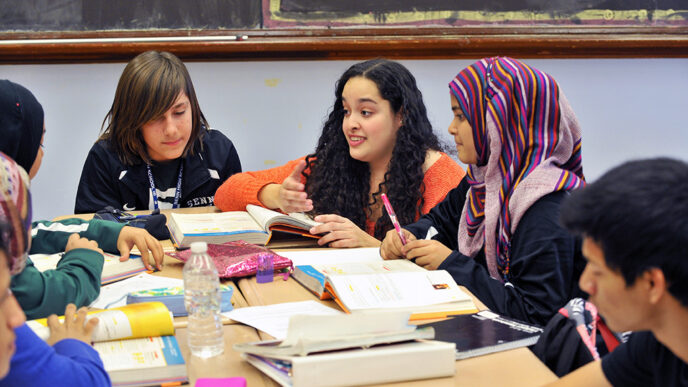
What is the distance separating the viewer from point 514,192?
59.9 inches

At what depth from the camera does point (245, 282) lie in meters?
1.51

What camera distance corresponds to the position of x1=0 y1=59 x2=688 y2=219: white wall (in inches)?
121

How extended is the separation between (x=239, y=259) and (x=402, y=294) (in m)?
0.42

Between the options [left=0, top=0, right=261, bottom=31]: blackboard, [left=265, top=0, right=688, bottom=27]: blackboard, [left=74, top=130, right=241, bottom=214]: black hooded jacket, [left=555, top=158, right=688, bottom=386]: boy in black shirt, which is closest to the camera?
[left=555, top=158, right=688, bottom=386]: boy in black shirt

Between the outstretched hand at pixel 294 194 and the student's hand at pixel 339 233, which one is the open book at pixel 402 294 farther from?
the outstretched hand at pixel 294 194

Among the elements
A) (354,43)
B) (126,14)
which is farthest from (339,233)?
(126,14)

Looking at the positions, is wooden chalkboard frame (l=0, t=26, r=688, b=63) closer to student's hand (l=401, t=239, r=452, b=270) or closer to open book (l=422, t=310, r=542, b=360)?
student's hand (l=401, t=239, r=452, b=270)

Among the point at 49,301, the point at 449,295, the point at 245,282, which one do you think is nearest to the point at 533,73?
the point at 449,295

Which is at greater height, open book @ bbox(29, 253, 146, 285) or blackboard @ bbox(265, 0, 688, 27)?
blackboard @ bbox(265, 0, 688, 27)

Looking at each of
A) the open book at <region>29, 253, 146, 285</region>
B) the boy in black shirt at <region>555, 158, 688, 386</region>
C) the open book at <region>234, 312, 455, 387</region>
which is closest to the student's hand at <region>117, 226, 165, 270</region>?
the open book at <region>29, 253, 146, 285</region>

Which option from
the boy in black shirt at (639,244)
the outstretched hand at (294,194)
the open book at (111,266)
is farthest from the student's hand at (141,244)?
the boy in black shirt at (639,244)

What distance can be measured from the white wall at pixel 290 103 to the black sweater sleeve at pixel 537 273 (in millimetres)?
1723

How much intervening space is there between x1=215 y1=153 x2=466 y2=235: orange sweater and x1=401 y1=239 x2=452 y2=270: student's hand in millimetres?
545

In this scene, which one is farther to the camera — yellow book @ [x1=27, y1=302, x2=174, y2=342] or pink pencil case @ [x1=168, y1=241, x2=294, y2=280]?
pink pencil case @ [x1=168, y1=241, x2=294, y2=280]
